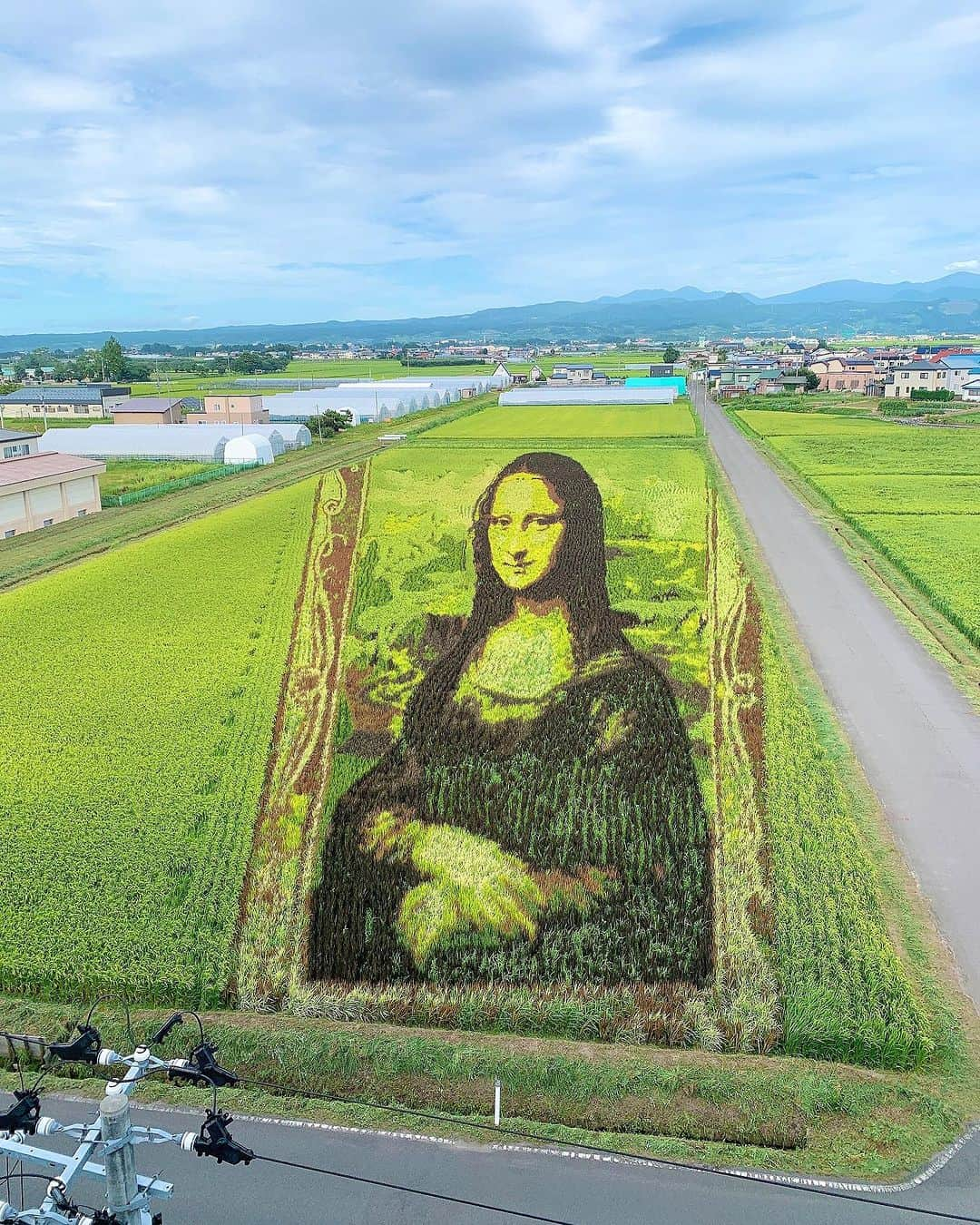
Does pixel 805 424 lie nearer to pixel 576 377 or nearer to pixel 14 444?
pixel 576 377

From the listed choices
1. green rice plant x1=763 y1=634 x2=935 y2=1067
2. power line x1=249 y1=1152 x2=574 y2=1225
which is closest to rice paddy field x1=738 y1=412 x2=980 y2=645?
green rice plant x1=763 y1=634 x2=935 y2=1067

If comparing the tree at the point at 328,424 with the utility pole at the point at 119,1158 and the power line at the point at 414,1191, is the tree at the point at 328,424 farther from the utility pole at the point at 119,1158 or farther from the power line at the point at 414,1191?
the utility pole at the point at 119,1158

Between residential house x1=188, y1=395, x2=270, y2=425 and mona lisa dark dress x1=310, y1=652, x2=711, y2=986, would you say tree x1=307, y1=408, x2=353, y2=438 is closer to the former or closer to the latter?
residential house x1=188, y1=395, x2=270, y2=425

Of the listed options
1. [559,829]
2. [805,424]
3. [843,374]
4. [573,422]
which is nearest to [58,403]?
[573,422]

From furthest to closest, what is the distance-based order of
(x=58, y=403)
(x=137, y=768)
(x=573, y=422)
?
(x=58, y=403) → (x=573, y=422) → (x=137, y=768)

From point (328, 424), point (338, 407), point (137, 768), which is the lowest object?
point (137, 768)

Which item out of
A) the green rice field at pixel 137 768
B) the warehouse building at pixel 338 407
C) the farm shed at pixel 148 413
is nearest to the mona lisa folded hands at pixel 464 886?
the green rice field at pixel 137 768
